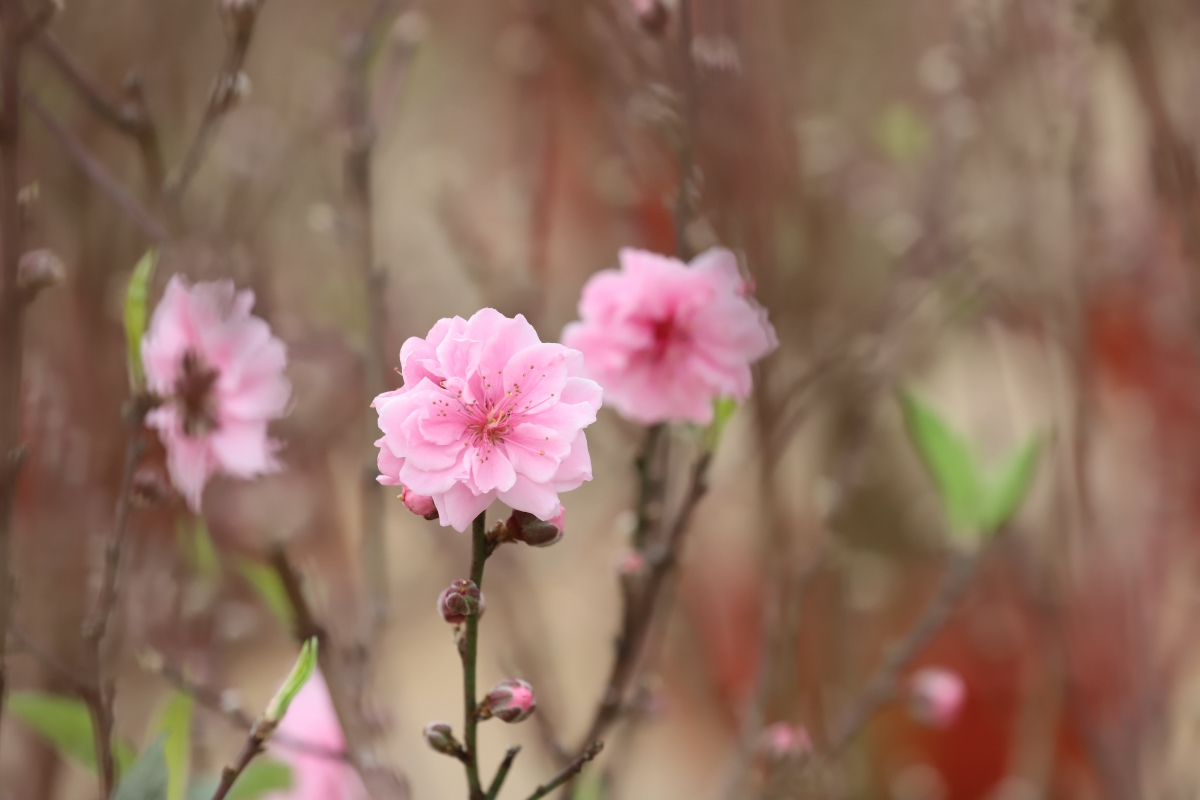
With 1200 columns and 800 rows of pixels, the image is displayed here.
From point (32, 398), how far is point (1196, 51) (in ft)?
2.92

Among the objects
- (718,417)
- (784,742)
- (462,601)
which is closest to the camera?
(462,601)

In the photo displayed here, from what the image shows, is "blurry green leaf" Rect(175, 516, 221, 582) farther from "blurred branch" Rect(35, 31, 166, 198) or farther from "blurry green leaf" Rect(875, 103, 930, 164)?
"blurry green leaf" Rect(875, 103, 930, 164)

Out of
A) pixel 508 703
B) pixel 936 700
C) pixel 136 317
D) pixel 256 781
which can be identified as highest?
pixel 136 317

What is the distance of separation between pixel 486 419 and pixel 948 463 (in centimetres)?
34

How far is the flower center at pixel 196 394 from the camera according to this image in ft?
1.30

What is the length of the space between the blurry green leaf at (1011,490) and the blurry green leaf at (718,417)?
0.77ft

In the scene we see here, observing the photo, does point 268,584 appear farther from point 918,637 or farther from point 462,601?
point 918,637

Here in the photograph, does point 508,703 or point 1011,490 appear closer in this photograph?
point 508,703

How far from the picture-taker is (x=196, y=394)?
40 cm

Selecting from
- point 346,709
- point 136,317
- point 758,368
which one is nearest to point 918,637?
point 758,368

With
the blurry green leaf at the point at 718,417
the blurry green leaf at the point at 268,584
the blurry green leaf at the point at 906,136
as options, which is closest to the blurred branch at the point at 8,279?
the blurry green leaf at the point at 268,584

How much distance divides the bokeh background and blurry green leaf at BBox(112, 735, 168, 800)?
9 cm

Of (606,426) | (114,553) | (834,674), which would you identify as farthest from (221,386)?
(834,674)

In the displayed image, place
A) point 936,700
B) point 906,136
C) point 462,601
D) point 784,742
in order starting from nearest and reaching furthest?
point 462,601, point 784,742, point 936,700, point 906,136
